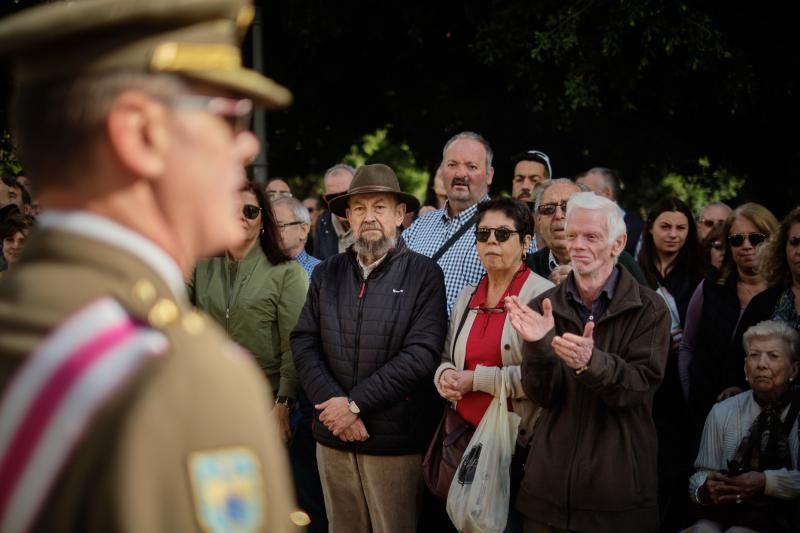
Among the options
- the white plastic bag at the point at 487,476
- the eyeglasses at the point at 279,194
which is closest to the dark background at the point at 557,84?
the eyeglasses at the point at 279,194

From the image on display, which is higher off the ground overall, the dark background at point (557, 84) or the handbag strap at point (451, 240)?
the dark background at point (557, 84)

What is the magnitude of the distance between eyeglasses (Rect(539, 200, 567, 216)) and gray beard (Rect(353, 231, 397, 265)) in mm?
1174

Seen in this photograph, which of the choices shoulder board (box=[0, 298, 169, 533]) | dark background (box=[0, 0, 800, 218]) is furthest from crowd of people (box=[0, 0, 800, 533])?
dark background (box=[0, 0, 800, 218])

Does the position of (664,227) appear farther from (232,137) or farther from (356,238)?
(232,137)

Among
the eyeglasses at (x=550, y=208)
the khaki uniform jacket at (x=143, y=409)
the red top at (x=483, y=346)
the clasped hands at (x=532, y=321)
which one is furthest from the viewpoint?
the eyeglasses at (x=550, y=208)

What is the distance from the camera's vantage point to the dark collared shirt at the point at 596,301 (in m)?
4.86

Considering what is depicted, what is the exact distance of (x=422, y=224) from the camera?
6945 mm

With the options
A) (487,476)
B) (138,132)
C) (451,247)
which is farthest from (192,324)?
(451,247)

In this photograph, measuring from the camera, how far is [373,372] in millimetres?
5516

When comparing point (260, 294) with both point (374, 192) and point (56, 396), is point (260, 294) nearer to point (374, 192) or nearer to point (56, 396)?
point (374, 192)

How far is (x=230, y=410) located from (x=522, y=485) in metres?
3.71

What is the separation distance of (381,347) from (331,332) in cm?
33

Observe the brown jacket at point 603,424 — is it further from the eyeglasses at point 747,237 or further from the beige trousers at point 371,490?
the eyeglasses at point 747,237

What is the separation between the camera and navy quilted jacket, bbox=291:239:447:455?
5.45 metres
